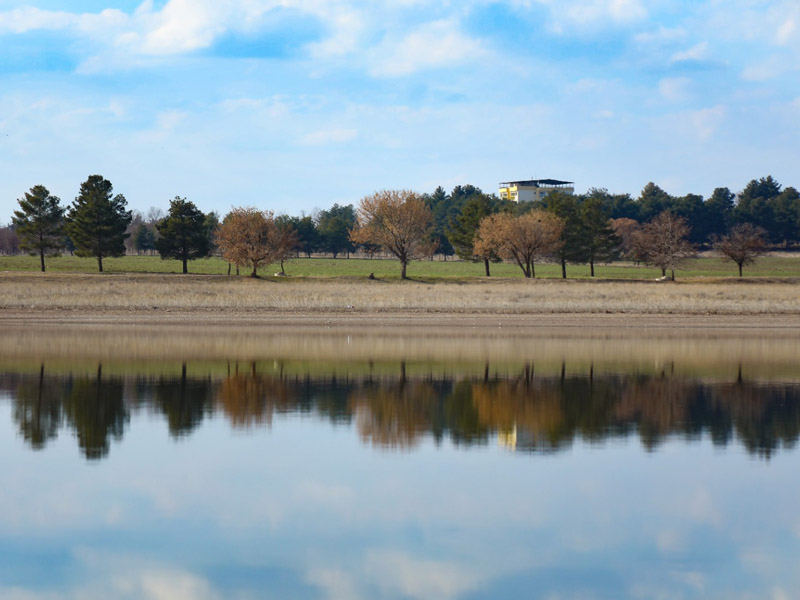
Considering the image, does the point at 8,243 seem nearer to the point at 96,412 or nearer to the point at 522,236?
the point at 522,236

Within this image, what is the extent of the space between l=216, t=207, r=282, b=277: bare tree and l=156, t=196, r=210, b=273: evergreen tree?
4472 millimetres

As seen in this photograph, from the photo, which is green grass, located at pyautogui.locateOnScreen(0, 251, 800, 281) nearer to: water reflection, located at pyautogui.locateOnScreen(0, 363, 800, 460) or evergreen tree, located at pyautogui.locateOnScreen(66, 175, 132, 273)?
evergreen tree, located at pyautogui.locateOnScreen(66, 175, 132, 273)

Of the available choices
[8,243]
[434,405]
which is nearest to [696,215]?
[8,243]

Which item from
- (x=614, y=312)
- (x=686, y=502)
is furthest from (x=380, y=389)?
(x=614, y=312)

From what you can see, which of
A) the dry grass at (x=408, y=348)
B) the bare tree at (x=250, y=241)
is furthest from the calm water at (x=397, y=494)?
the bare tree at (x=250, y=241)

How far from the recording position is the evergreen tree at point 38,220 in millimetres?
96062

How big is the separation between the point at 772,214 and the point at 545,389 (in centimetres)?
15479

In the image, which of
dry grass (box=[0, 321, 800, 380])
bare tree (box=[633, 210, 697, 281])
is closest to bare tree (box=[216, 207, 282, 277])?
bare tree (box=[633, 210, 697, 281])

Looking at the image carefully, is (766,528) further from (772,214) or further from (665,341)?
(772,214)

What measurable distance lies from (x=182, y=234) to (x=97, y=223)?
8486 mm

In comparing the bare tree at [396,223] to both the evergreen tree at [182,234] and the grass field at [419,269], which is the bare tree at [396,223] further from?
the evergreen tree at [182,234]

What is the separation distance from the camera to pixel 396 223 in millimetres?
99562

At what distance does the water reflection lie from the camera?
1755 cm

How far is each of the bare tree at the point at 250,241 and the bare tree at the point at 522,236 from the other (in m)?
21.9
